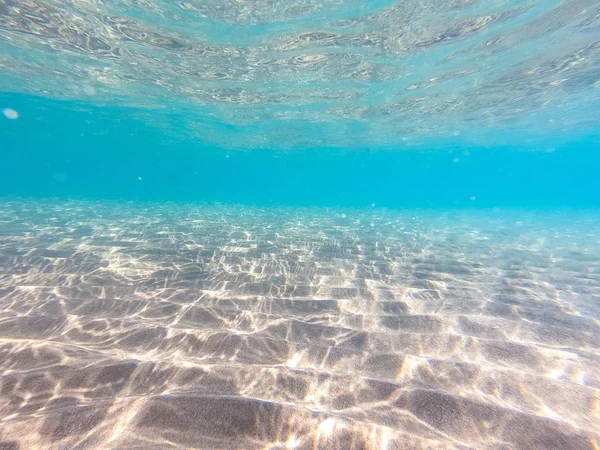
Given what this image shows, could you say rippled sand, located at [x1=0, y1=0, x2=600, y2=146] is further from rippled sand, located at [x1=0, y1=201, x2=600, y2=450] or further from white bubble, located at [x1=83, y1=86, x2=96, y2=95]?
rippled sand, located at [x1=0, y1=201, x2=600, y2=450]

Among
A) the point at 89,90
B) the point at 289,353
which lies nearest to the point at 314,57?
the point at 289,353

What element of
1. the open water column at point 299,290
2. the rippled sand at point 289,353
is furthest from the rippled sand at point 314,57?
the rippled sand at point 289,353

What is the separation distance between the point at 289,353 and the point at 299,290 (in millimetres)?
2557

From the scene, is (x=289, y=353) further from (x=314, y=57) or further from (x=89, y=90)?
(x=89, y=90)

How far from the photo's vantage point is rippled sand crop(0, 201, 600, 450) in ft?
6.98

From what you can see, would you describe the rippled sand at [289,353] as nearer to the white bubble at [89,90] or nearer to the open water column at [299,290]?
the open water column at [299,290]

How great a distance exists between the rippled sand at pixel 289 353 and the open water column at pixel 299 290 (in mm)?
26

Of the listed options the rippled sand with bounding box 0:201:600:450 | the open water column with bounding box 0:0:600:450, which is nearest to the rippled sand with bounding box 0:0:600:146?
the open water column with bounding box 0:0:600:450

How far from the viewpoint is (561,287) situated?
22.3 feet

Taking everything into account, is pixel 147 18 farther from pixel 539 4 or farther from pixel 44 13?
pixel 539 4

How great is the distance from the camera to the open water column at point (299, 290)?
2264 mm

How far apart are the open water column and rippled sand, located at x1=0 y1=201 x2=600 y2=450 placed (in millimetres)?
26

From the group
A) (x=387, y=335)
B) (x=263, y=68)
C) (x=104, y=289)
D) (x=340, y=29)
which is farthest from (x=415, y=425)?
(x=263, y=68)

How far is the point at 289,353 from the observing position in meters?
3.53
